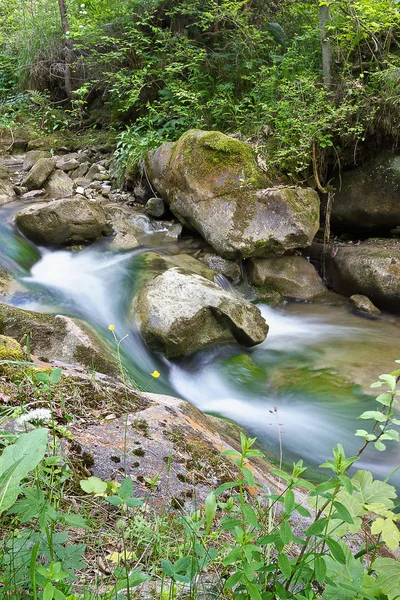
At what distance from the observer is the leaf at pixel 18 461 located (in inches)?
35.4

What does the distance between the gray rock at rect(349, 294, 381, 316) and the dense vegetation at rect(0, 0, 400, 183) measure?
2273mm

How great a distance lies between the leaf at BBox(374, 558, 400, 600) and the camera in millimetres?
1099

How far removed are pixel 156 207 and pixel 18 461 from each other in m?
7.14

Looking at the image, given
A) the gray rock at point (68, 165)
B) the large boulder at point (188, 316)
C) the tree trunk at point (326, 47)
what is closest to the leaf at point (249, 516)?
the large boulder at point (188, 316)

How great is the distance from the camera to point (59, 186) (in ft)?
27.0

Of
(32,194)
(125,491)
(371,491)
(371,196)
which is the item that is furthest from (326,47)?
(125,491)

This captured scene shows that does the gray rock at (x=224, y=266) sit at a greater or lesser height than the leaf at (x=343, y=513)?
lesser

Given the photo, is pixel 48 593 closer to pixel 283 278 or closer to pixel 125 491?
pixel 125 491

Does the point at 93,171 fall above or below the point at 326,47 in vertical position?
below

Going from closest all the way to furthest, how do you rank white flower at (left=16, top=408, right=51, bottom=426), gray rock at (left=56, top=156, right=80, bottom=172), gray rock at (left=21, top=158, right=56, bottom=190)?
1. white flower at (left=16, top=408, right=51, bottom=426)
2. gray rock at (left=21, top=158, right=56, bottom=190)
3. gray rock at (left=56, top=156, right=80, bottom=172)

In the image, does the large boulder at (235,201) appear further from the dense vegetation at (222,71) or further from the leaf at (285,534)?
the leaf at (285,534)

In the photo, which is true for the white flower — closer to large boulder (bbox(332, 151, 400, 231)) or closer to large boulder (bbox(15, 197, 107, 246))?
large boulder (bbox(15, 197, 107, 246))

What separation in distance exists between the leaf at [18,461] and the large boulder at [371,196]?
286 inches

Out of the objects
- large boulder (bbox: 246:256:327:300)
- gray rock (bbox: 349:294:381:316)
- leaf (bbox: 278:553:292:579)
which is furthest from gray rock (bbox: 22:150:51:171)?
leaf (bbox: 278:553:292:579)
